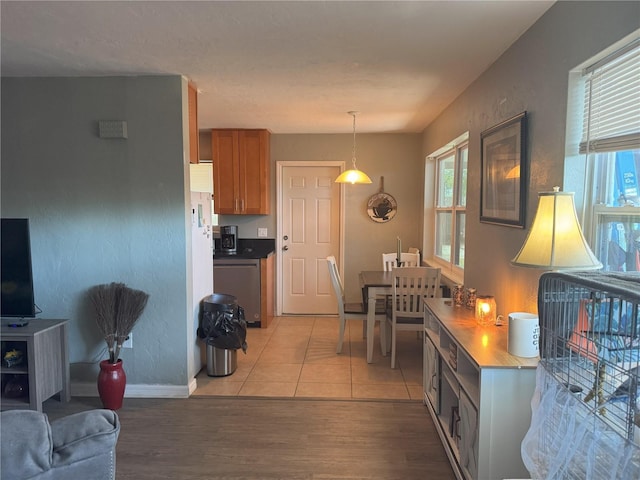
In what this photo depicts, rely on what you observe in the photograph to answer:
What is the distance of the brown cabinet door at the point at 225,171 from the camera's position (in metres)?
5.32

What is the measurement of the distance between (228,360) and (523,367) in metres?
2.48

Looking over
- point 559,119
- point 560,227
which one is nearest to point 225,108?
point 559,119

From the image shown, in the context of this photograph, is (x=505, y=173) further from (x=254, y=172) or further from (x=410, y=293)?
(x=254, y=172)

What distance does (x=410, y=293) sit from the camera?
3.82m

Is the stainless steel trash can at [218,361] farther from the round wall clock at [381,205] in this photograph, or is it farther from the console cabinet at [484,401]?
the round wall clock at [381,205]

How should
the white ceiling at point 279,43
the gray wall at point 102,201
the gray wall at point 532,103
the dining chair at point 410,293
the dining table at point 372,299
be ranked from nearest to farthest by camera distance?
1. the gray wall at point 532,103
2. the white ceiling at point 279,43
3. the gray wall at point 102,201
4. the dining chair at point 410,293
5. the dining table at point 372,299

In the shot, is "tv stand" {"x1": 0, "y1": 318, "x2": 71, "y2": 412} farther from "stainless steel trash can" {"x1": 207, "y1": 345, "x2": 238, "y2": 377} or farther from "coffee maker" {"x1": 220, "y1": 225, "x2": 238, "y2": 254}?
"coffee maker" {"x1": 220, "y1": 225, "x2": 238, "y2": 254}

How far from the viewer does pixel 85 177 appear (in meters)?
3.21

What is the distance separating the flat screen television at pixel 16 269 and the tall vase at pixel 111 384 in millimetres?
614

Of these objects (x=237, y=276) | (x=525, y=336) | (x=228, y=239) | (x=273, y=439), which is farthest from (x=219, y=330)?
(x=525, y=336)

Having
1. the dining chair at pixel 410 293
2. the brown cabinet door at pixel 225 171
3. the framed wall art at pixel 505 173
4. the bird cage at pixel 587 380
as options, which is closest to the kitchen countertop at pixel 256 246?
the brown cabinet door at pixel 225 171

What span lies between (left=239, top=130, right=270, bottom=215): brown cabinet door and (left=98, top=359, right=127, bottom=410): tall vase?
275cm

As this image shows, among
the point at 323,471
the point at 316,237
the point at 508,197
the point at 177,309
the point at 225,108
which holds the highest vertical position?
the point at 225,108

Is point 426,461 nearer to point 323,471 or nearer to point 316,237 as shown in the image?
point 323,471
